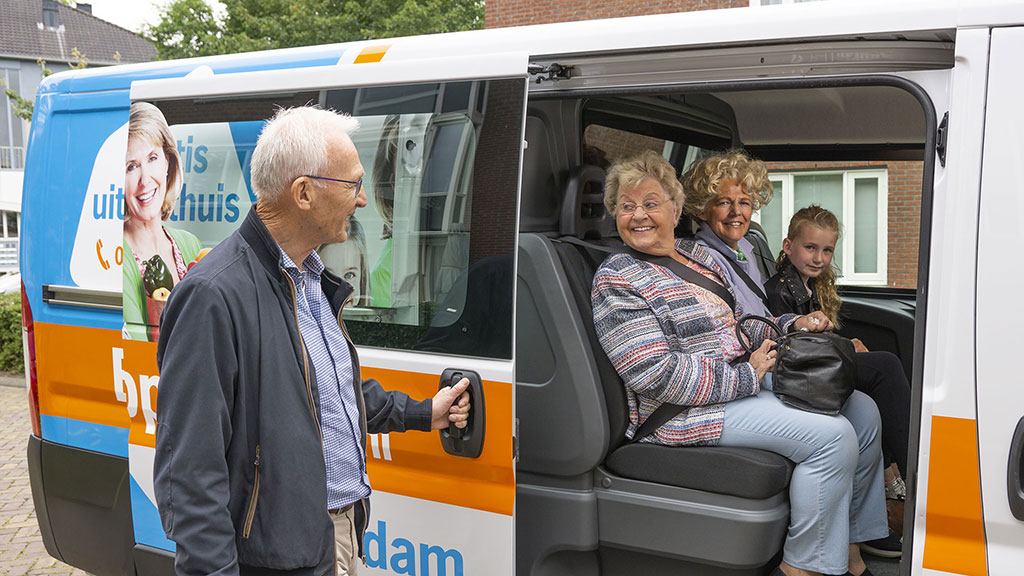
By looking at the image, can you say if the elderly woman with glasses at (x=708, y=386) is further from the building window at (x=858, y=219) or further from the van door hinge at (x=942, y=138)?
the building window at (x=858, y=219)

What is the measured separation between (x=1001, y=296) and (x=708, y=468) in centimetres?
90

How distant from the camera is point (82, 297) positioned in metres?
3.12

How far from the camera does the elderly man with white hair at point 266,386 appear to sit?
1.67 metres

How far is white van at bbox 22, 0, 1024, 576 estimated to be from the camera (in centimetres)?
187

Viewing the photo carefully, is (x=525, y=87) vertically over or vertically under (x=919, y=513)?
over

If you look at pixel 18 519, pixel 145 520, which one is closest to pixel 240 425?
pixel 145 520

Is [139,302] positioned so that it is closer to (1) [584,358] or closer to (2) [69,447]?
(2) [69,447]

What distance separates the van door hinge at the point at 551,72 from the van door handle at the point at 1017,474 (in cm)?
136

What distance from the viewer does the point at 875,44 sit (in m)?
2.07

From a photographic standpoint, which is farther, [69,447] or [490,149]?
[69,447]

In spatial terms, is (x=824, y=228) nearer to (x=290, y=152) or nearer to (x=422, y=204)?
(x=422, y=204)

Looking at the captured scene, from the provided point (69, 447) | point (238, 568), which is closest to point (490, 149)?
point (238, 568)

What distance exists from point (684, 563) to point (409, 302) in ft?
3.39

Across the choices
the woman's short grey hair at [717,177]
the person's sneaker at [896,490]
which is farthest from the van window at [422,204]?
the person's sneaker at [896,490]
